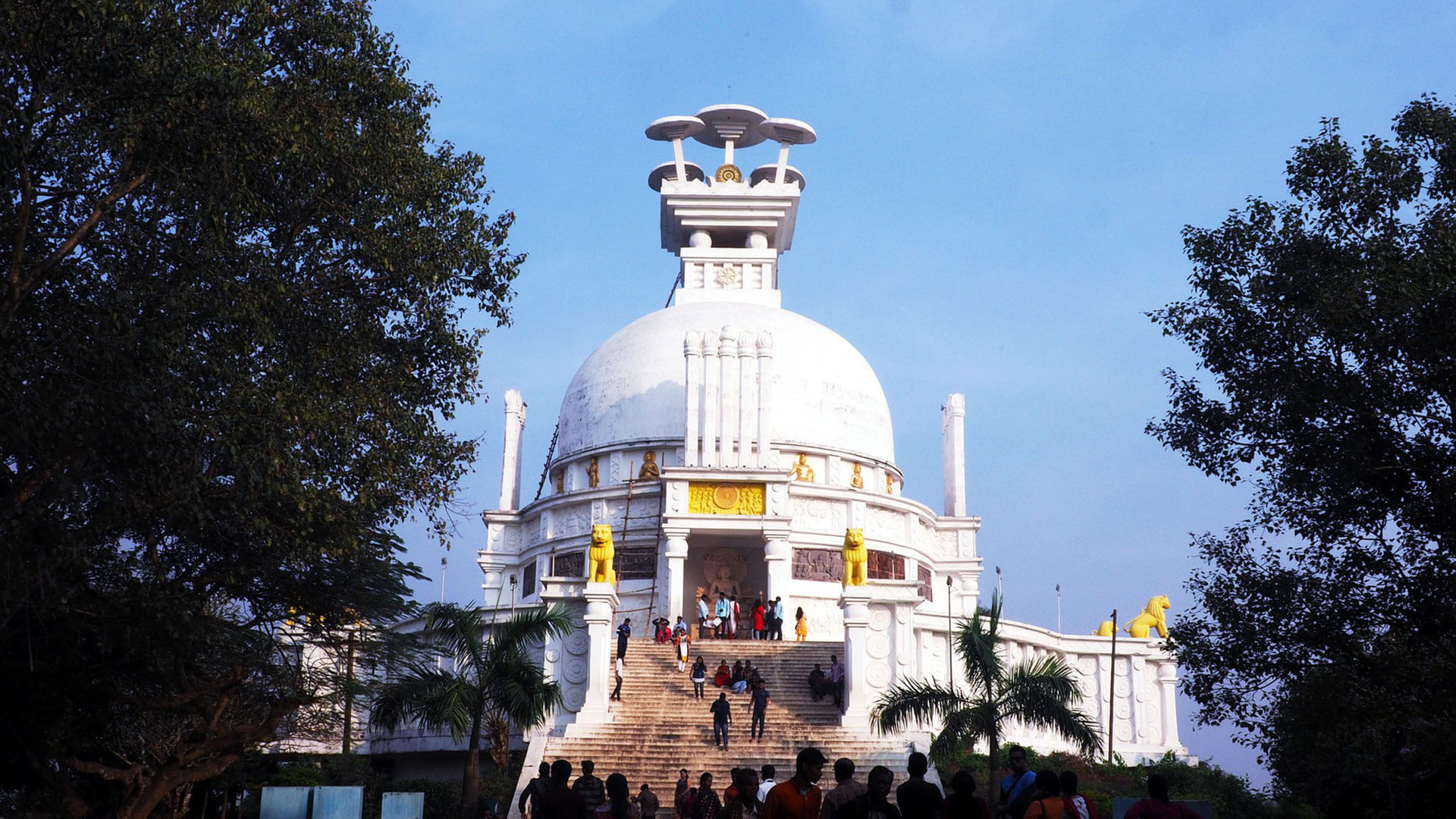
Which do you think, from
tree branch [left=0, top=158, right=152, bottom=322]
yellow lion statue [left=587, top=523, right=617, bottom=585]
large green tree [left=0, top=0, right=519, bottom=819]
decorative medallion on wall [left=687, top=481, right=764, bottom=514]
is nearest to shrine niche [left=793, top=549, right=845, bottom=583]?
decorative medallion on wall [left=687, top=481, right=764, bottom=514]

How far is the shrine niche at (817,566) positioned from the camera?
1626 inches

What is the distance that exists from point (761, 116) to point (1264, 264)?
35293 millimetres

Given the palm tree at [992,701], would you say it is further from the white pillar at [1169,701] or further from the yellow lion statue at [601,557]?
the white pillar at [1169,701]

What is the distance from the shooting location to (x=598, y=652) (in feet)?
93.7

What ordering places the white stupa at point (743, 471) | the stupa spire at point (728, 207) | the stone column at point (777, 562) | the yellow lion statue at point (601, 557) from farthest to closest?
the stupa spire at point (728, 207)
the white stupa at point (743, 471)
the stone column at point (777, 562)
the yellow lion statue at point (601, 557)

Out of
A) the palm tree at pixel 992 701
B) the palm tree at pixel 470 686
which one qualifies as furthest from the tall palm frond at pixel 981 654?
the palm tree at pixel 470 686

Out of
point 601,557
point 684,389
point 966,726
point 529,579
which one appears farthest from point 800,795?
point 529,579

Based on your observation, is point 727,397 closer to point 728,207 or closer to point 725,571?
point 725,571

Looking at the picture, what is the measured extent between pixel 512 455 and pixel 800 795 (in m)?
37.3

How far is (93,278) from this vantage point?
51.6 ft

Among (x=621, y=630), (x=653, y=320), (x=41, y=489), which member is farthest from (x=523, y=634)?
(x=653, y=320)

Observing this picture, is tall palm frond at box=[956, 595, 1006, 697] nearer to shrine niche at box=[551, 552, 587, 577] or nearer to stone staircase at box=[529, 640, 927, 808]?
stone staircase at box=[529, 640, 927, 808]

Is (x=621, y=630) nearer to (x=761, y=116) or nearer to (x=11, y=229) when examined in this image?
(x=11, y=229)

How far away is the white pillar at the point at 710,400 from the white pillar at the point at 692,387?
17cm
